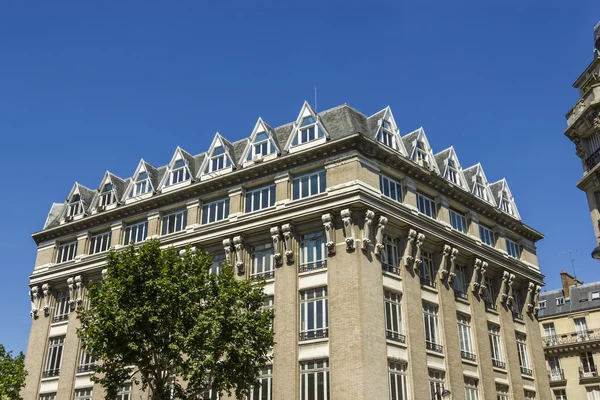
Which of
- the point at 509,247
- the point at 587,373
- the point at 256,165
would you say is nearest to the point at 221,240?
the point at 256,165

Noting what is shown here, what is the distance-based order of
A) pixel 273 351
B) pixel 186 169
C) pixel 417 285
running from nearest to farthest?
pixel 273 351 → pixel 417 285 → pixel 186 169

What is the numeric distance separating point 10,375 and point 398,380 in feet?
84.4

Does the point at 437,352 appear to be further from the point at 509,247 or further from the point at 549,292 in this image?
the point at 549,292

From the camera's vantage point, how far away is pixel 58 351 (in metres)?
46.1

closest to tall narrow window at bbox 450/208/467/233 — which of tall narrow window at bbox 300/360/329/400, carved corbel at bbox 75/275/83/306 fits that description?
tall narrow window at bbox 300/360/329/400

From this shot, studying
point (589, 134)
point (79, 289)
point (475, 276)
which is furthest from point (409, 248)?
point (79, 289)

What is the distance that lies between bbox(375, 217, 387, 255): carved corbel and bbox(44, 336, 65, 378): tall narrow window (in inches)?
1017

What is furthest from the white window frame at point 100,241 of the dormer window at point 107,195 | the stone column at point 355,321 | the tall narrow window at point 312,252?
the stone column at point 355,321

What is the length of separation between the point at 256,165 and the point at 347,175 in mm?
6772

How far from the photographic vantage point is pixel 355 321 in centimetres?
3309

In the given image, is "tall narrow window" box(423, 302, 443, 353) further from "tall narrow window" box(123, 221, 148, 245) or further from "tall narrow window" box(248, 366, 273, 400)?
"tall narrow window" box(123, 221, 148, 245)

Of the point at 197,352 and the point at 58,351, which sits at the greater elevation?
the point at 58,351

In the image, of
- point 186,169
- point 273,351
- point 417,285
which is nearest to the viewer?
point 273,351

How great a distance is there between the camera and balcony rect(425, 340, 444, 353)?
37.3m
